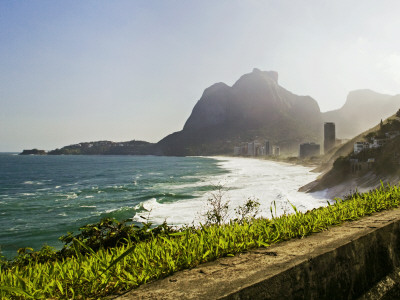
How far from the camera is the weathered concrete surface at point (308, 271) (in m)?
2.07

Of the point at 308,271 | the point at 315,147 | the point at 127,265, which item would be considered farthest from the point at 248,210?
the point at 315,147

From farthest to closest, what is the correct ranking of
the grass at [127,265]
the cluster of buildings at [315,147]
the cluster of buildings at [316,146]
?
the cluster of buildings at [316,146] → the cluster of buildings at [315,147] → the grass at [127,265]

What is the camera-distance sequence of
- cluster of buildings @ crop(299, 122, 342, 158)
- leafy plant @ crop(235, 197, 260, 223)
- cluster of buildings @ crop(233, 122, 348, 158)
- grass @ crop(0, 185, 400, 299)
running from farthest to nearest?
1. cluster of buildings @ crop(299, 122, 342, 158)
2. cluster of buildings @ crop(233, 122, 348, 158)
3. leafy plant @ crop(235, 197, 260, 223)
4. grass @ crop(0, 185, 400, 299)

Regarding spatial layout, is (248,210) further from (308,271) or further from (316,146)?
(316,146)

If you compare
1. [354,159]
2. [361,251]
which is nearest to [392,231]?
[361,251]

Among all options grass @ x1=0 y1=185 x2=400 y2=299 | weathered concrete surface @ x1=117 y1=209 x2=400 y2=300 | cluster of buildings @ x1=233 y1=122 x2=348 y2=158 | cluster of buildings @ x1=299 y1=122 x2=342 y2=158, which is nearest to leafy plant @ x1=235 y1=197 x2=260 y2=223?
grass @ x1=0 y1=185 x2=400 y2=299

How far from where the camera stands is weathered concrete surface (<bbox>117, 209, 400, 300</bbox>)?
2.07m

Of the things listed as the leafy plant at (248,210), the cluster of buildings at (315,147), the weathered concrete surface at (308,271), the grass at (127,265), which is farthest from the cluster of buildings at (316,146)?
the grass at (127,265)

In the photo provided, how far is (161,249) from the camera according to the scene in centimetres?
280

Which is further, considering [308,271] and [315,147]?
[315,147]

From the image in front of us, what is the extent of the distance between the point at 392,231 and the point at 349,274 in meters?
1.34

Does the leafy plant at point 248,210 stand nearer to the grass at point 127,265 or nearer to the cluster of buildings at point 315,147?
the grass at point 127,265

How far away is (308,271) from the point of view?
2.58 metres

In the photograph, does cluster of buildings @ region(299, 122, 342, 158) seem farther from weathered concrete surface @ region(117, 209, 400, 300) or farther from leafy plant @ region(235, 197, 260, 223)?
weathered concrete surface @ region(117, 209, 400, 300)
